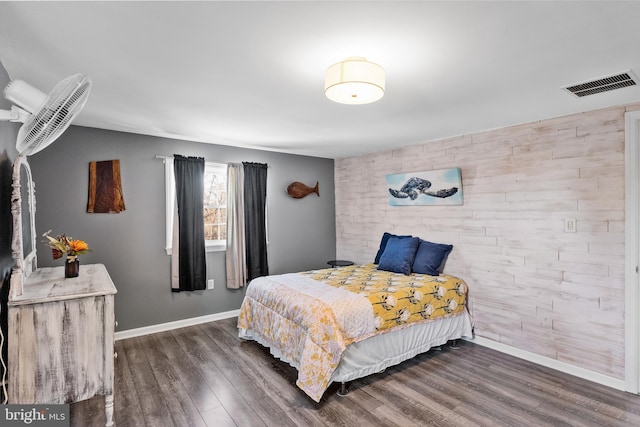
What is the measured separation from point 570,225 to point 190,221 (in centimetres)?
386

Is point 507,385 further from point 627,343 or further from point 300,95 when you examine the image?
point 300,95

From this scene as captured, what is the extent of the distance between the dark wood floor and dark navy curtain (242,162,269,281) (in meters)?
1.38

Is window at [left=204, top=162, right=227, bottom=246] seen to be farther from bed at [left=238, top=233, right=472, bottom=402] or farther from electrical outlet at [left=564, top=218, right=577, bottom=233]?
electrical outlet at [left=564, top=218, right=577, bottom=233]

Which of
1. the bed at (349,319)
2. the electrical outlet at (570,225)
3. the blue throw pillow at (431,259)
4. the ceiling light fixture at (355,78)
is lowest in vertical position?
the bed at (349,319)

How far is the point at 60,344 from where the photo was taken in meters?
1.82

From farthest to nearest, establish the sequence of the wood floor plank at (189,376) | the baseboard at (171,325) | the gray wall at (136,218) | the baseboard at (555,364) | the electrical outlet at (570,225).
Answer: the baseboard at (171,325)
the gray wall at (136,218)
the electrical outlet at (570,225)
the baseboard at (555,364)
the wood floor plank at (189,376)

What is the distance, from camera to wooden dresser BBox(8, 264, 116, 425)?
1732 millimetres

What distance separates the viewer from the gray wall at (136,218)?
3.32 meters

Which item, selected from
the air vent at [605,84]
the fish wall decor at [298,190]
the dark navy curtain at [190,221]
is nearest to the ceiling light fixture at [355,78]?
the air vent at [605,84]

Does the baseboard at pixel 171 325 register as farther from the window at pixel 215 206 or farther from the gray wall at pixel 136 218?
the window at pixel 215 206

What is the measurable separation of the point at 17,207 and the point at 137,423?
5.02 feet

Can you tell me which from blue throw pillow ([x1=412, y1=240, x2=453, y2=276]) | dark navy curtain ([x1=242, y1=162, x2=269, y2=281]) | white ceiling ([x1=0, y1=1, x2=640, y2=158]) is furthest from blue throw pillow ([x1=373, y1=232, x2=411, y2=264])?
white ceiling ([x1=0, y1=1, x2=640, y2=158])

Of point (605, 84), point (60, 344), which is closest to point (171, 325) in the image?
point (60, 344)

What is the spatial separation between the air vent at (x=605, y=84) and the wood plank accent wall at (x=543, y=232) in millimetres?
522
